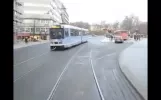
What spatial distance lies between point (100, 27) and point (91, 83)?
40852 mm

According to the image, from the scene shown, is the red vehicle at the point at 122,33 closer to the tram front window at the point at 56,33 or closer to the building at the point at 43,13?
the building at the point at 43,13

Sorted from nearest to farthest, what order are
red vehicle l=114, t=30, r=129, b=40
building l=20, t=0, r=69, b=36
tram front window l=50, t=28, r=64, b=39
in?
1. building l=20, t=0, r=69, b=36
2. tram front window l=50, t=28, r=64, b=39
3. red vehicle l=114, t=30, r=129, b=40

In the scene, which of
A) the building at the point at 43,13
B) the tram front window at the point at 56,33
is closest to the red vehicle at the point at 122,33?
the building at the point at 43,13

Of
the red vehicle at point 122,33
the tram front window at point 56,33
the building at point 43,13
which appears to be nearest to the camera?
the building at point 43,13

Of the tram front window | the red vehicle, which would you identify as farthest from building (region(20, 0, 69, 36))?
the red vehicle

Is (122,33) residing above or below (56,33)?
above

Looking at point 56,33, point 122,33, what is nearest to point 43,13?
point 56,33

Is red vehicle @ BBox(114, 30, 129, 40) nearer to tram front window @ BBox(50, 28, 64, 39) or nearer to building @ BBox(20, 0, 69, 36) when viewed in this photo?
building @ BBox(20, 0, 69, 36)

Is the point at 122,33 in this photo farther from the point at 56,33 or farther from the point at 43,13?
the point at 43,13

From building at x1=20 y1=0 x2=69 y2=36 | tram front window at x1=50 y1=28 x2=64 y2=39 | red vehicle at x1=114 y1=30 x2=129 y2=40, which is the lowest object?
tram front window at x1=50 y1=28 x2=64 y2=39

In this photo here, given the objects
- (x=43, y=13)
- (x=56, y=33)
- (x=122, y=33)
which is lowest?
(x=56, y=33)

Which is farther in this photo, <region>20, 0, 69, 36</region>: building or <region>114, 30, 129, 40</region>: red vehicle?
<region>114, 30, 129, 40</region>: red vehicle

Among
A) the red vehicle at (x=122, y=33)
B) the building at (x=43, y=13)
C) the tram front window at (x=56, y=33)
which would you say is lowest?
the tram front window at (x=56, y=33)
